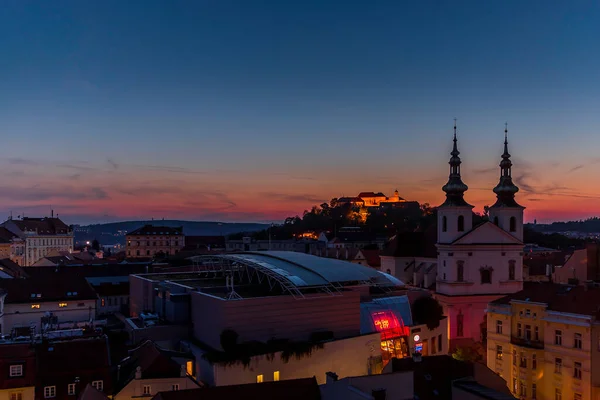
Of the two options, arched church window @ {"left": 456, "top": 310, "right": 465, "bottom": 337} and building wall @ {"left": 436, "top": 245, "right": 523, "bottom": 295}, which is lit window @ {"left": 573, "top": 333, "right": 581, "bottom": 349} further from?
building wall @ {"left": 436, "top": 245, "right": 523, "bottom": 295}

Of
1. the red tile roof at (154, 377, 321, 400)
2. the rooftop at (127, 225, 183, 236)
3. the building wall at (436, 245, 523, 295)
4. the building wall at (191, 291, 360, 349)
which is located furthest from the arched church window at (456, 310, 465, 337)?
the rooftop at (127, 225, 183, 236)

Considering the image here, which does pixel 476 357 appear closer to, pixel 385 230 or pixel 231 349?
pixel 231 349

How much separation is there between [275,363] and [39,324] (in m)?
26.2

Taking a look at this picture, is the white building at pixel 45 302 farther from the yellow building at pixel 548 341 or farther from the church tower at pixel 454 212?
the church tower at pixel 454 212

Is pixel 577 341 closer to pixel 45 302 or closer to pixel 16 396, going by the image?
pixel 16 396

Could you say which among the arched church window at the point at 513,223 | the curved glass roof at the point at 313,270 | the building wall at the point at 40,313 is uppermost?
the arched church window at the point at 513,223

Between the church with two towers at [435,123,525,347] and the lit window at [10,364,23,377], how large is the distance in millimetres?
41228

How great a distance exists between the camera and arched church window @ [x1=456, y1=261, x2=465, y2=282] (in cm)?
6272

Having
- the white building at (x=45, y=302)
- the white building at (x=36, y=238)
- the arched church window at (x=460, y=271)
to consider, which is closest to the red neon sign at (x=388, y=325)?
the arched church window at (x=460, y=271)

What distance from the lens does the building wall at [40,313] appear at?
52.5 m

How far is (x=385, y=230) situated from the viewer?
165375mm

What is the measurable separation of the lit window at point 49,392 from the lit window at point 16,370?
1.46 meters

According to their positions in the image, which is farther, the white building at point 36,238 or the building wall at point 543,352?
the white building at point 36,238

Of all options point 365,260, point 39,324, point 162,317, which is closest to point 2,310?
point 39,324
